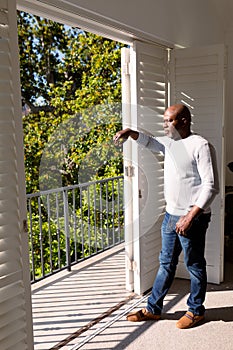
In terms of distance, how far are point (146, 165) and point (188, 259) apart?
857mm

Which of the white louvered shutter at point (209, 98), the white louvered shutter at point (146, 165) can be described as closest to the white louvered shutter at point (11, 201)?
the white louvered shutter at point (146, 165)

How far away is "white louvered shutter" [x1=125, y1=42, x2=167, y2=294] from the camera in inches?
116

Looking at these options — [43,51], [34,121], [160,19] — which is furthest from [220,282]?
[43,51]

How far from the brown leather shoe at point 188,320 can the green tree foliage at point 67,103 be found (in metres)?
1.81

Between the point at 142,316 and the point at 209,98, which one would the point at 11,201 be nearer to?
the point at 142,316

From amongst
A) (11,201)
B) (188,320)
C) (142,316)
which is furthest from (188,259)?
(11,201)

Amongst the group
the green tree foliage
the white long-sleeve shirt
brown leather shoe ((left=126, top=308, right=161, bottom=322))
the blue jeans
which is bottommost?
brown leather shoe ((left=126, top=308, right=161, bottom=322))

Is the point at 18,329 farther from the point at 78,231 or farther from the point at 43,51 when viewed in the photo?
the point at 43,51

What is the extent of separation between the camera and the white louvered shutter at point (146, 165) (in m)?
2.96

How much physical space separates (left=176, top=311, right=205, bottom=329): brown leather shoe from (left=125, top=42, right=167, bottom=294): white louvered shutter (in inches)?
22.2

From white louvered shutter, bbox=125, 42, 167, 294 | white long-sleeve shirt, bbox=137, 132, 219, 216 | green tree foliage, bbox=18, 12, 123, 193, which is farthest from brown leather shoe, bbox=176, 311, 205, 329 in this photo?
green tree foliage, bbox=18, 12, 123, 193

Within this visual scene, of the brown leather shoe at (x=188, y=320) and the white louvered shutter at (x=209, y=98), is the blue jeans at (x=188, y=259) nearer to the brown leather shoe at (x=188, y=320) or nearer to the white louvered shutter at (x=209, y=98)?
the brown leather shoe at (x=188, y=320)

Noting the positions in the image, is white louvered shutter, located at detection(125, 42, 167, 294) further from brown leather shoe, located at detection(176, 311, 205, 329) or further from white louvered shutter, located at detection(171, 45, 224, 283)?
brown leather shoe, located at detection(176, 311, 205, 329)

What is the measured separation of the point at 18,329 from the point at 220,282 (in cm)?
204
